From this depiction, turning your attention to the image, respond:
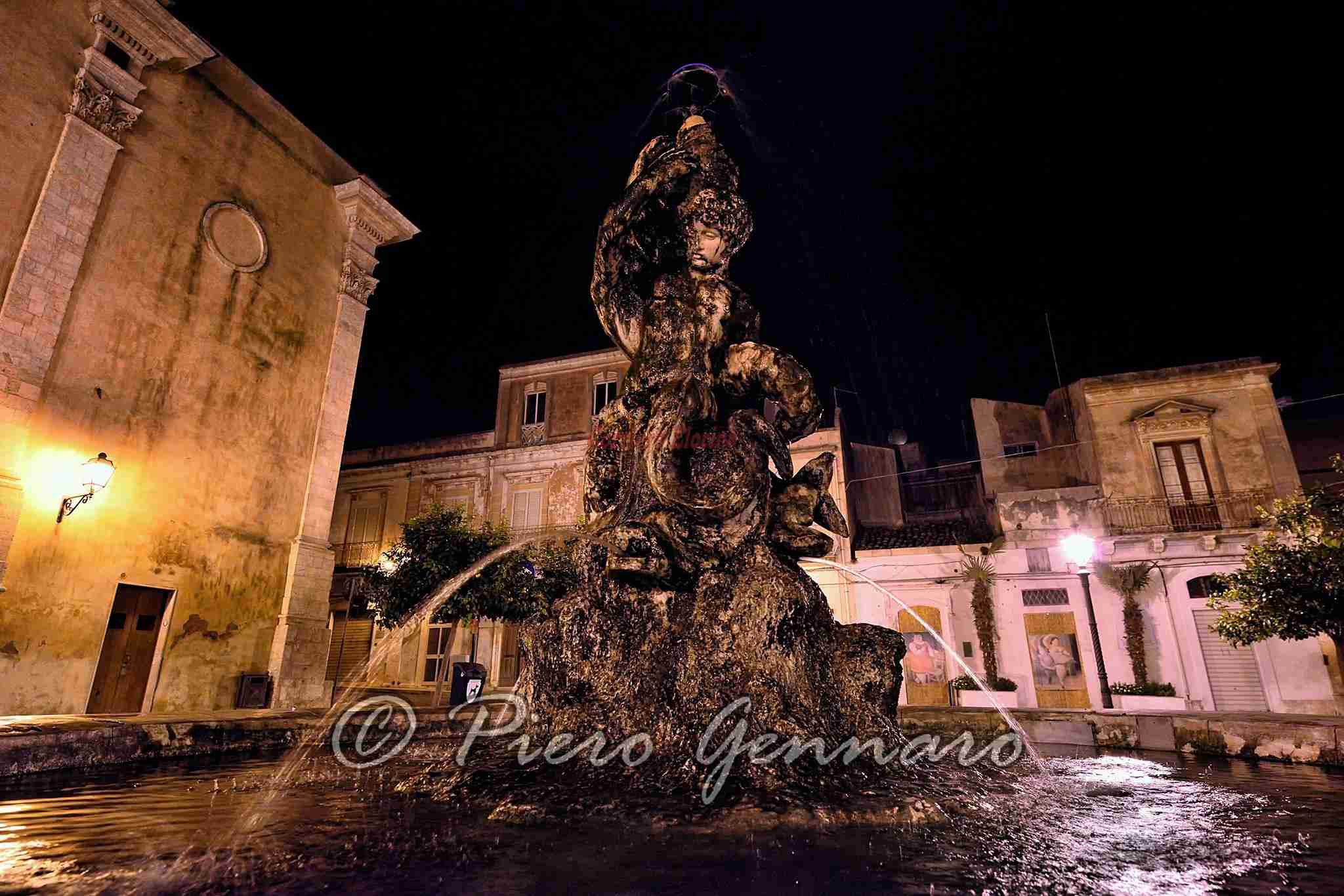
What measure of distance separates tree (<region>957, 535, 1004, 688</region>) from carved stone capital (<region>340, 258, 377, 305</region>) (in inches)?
772

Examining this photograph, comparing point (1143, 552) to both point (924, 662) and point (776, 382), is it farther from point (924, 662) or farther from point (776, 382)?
point (776, 382)

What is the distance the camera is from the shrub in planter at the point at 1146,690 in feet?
53.5

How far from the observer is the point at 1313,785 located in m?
5.26

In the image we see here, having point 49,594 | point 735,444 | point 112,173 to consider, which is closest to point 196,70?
point 112,173

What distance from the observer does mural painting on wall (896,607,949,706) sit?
20.3m

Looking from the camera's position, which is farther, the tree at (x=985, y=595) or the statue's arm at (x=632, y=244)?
the tree at (x=985, y=595)

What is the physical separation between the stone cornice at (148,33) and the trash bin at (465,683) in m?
13.8

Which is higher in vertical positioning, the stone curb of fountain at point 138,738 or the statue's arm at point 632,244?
the statue's arm at point 632,244

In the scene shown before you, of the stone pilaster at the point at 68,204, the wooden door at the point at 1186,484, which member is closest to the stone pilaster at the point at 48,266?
the stone pilaster at the point at 68,204

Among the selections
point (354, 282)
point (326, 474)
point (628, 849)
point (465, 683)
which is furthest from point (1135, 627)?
point (354, 282)

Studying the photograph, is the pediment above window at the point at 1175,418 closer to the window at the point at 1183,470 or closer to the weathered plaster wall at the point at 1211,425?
the weathered plaster wall at the point at 1211,425

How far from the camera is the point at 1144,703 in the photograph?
14891mm

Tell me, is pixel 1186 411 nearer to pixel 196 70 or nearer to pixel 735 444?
pixel 735 444

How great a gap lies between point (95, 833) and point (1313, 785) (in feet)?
27.2
